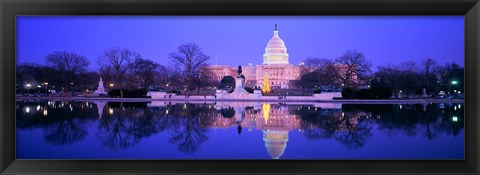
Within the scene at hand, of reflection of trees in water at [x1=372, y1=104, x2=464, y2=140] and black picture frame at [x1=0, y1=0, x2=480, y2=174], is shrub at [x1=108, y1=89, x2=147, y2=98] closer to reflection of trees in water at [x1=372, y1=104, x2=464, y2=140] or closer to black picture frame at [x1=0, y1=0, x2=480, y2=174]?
reflection of trees in water at [x1=372, y1=104, x2=464, y2=140]

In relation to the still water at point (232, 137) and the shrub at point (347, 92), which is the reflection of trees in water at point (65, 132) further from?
the shrub at point (347, 92)

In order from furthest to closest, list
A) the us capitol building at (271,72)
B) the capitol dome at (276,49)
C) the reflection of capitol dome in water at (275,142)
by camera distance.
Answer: the us capitol building at (271,72) → the capitol dome at (276,49) → the reflection of capitol dome in water at (275,142)

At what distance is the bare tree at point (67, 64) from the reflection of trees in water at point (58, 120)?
25.1 inches

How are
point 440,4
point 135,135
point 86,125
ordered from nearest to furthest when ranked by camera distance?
1. point 440,4
2. point 135,135
3. point 86,125

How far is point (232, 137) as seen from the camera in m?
4.74

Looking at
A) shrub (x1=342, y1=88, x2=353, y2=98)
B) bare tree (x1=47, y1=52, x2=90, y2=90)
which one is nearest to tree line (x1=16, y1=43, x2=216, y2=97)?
bare tree (x1=47, y1=52, x2=90, y2=90)

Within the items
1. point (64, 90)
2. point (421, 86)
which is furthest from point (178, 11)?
point (421, 86)

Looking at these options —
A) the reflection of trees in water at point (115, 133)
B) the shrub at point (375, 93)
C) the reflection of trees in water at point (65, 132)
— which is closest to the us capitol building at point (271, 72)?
the shrub at point (375, 93)

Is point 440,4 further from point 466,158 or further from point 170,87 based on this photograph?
point 170,87

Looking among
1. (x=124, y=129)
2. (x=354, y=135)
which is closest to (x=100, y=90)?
(x=124, y=129)

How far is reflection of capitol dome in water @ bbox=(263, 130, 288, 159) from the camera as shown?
3954 mm

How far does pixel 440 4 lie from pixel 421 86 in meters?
6.64

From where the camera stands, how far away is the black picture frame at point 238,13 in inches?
105

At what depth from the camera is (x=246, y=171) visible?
275 centimetres
